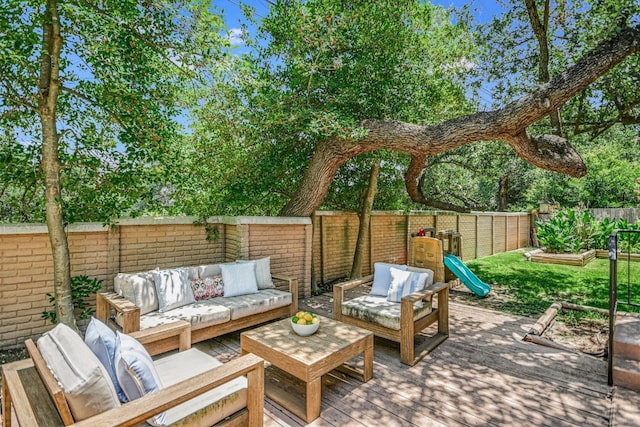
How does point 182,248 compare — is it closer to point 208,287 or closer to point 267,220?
point 208,287

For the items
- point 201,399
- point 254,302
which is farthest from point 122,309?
point 201,399

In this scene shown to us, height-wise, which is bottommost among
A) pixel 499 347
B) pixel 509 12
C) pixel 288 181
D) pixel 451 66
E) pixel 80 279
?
pixel 499 347

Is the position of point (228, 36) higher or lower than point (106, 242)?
higher

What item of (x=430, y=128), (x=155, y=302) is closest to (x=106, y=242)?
(x=155, y=302)

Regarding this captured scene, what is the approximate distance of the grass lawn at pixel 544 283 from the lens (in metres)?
6.13

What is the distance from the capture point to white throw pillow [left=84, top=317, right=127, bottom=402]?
6.52ft

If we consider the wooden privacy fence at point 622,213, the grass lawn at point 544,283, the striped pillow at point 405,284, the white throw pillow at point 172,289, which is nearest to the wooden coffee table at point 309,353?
the striped pillow at point 405,284

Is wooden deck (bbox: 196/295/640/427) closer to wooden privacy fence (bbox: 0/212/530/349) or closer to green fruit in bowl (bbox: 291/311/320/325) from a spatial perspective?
green fruit in bowl (bbox: 291/311/320/325)

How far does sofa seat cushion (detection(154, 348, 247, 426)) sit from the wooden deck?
72 cm

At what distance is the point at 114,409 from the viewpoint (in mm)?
1665

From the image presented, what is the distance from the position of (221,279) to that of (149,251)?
50.4 inches

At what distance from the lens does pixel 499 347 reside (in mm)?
4230

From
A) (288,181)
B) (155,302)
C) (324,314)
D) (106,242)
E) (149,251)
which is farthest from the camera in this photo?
(288,181)

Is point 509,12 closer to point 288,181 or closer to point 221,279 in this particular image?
point 288,181
